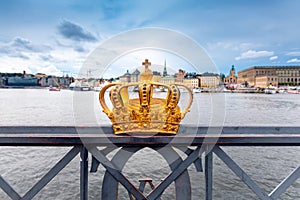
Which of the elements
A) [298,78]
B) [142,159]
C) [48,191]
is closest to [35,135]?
[48,191]

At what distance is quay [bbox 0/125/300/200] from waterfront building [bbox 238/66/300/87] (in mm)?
104037

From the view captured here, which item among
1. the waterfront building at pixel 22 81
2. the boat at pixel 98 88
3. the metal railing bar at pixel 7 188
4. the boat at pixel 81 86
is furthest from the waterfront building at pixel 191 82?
the waterfront building at pixel 22 81

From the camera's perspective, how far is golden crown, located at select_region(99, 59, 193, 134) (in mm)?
1872

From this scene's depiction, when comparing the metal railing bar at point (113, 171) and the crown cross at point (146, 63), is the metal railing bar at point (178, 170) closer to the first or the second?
the metal railing bar at point (113, 171)

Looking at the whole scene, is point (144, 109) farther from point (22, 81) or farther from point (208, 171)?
point (22, 81)

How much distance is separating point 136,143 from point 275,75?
367ft

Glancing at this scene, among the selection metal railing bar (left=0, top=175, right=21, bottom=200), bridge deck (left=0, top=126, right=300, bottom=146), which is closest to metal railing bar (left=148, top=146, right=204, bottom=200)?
bridge deck (left=0, top=126, right=300, bottom=146)

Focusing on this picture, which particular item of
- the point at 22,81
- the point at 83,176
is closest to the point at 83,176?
the point at 83,176

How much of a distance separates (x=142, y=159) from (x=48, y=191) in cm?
321

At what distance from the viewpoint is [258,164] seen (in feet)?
26.1

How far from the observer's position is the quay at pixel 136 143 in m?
1.72

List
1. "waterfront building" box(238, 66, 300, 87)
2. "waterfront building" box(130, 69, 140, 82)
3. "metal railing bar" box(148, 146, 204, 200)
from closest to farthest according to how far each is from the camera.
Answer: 1. "metal railing bar" box(148, 146, 204, 200)
2. "waterfront building" box(130, 69, 140, 82)
3. "waterfront building" box(238, 66, 300, 87)

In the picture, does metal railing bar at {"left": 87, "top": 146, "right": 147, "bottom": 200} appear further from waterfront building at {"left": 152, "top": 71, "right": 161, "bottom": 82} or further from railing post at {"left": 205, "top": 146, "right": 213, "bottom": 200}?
waterfront building at {"left": 152, "top": 71, "right": 161, "bottom": 82}

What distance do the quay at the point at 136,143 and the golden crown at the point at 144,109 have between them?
91 millimetres
